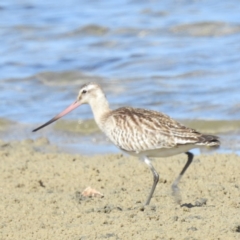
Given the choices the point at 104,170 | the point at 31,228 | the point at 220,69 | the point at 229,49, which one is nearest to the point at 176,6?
the point at 229,49

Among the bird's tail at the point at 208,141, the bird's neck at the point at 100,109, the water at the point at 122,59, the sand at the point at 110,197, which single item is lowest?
the water at the point at 122,59

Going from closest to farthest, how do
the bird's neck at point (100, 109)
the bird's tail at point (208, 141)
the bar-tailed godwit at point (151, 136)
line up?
the bird's tail at point (208, 141) → the bar-tailed godwit at point (151, 136) → the bird's neck at point (100, 109)

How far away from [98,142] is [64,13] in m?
10.8

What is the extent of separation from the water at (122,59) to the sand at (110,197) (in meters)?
1.23

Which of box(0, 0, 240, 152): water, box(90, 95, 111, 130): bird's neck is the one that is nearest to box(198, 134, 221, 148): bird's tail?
box(90, 95, 111, 130): bird's neck

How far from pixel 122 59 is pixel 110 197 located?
8301 millimetres

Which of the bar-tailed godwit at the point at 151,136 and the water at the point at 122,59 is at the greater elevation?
the bar-tailed godwit at the point at 151,136

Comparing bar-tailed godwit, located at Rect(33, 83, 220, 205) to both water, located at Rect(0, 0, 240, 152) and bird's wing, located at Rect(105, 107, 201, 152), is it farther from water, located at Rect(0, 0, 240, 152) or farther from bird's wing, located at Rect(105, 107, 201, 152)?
water, located at Rect(0, 0, 240, 152)

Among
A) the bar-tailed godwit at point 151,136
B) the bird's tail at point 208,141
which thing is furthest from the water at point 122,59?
the bird's tail at point 208,141

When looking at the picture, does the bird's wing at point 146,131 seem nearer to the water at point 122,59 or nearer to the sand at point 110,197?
the sand at point 110,197

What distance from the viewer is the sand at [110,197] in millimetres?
6219

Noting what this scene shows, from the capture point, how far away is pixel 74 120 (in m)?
11.8

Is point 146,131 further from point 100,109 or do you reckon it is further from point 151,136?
point 100,109

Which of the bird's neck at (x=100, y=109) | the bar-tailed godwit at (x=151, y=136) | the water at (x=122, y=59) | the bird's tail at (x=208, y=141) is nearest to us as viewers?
the bird's tail at (x=208, y=141)
